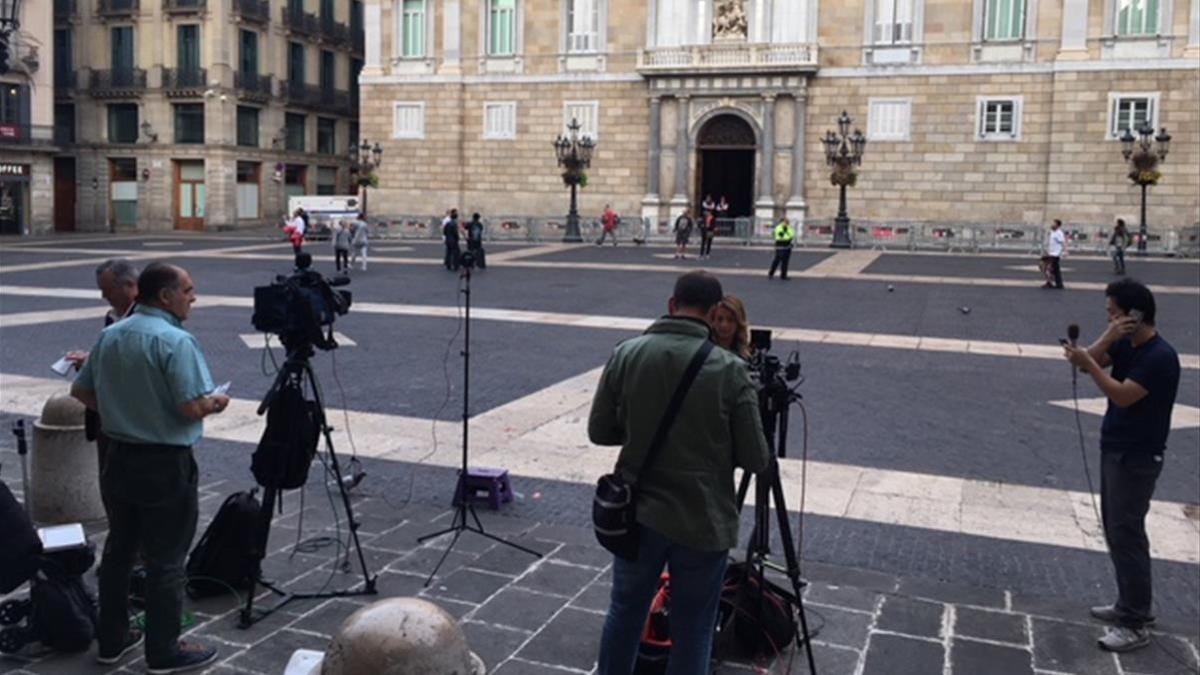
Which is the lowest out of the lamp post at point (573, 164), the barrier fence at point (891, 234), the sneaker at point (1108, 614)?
the sneaker at point (1108, 614)

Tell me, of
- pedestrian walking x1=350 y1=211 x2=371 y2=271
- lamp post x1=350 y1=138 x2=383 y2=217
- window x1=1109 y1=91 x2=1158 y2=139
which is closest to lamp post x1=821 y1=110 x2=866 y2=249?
window x1=1109 y1=91 x2=1158 y2=139

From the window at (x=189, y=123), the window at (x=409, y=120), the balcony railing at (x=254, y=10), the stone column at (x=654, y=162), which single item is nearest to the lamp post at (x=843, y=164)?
the stone column at (x=654, y=162)

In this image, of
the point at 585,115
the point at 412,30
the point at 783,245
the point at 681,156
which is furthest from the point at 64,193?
the point at 783,245

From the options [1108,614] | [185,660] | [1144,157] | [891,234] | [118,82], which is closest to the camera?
[185,660]

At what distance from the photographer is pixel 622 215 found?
44375 millimetres

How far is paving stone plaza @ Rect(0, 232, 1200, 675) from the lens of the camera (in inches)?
218

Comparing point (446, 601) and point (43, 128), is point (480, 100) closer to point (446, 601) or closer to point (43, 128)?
point (43, 128)

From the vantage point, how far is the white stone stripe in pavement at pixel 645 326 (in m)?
15.0

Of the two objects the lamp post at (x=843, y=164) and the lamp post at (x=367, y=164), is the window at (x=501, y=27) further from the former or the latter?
the lamp post at (x=843, y=164)

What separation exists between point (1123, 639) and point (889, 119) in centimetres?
3764

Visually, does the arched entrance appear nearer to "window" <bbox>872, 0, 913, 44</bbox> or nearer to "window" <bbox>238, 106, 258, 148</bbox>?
"window" <bbox>872, 0, 913, 44</bbox>

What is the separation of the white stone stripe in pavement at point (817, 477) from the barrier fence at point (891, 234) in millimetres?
29807

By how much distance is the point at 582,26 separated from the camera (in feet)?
146

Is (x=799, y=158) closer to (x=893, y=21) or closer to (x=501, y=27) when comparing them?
(x=893, y=21)
